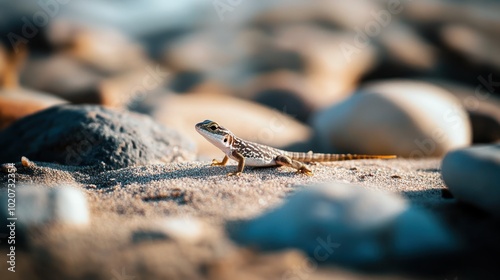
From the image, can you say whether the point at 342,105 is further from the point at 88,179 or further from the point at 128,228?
the point at 128,228

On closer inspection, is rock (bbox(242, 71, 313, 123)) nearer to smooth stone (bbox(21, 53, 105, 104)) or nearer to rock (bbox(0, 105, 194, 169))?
smooth stone (bbox(21, 53, 105, 104))

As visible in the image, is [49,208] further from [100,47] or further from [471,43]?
[471,43]

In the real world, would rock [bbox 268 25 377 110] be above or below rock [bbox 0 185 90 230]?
above

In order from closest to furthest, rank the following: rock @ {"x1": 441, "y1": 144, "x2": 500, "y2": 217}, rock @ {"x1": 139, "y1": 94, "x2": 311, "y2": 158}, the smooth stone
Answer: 1. rock @ {"x1": 441, "y1": 144, "x2": 500, "y2": 217}
2. rock @ {"x1": 139, "y1": 94, "x2": 311, "y2": 158}
3. the smooth stone

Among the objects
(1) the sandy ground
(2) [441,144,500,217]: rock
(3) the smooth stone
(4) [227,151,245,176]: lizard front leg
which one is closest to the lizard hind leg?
(1) the sandy ground

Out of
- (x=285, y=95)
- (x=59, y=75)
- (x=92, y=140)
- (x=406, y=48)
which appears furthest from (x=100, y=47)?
(x=406, y=48)

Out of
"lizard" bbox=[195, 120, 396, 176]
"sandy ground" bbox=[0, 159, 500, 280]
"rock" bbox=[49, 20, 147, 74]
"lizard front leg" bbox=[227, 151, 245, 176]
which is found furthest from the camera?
"rock" bbox=[49, 20, 147, 74]
